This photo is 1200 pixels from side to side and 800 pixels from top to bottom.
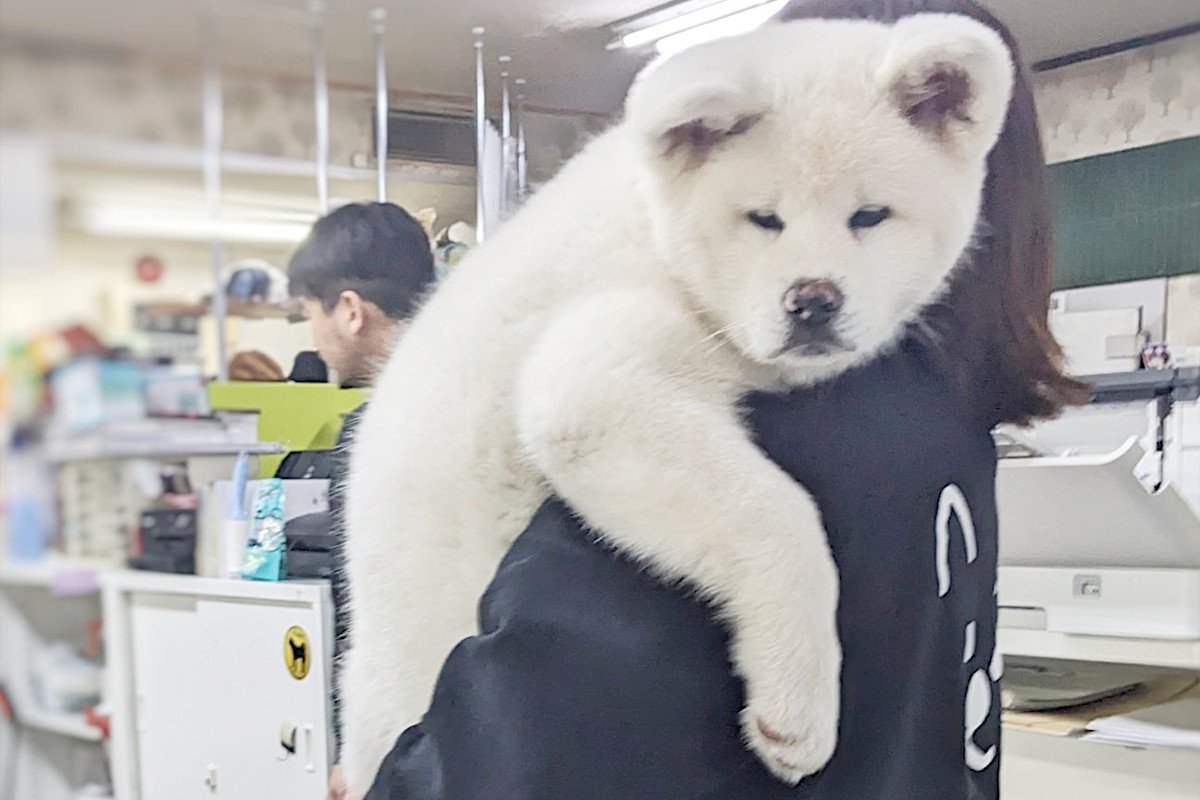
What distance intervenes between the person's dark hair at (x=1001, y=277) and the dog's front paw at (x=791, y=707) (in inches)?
9.7

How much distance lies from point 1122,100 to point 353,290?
67 centimetres

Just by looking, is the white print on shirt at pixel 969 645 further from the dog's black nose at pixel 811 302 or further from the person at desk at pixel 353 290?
the person at desk at pixel 353 290

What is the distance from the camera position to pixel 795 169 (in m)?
0.72

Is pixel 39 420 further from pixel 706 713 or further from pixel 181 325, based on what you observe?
pixel 706 713

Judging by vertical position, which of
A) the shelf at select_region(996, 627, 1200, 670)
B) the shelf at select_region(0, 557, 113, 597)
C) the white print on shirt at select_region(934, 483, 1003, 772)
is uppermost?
the shelf at select_region(0, 557, 113, 597)

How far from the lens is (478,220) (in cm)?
71

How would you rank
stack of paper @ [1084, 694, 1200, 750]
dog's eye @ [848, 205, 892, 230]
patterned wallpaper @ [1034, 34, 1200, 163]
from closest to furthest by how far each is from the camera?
dog's eye @ [848, 205, 892, 230]
patterned wallpaper @ [1034, 34, 1200, 163]
stack of paper @ [1084, 694, 1200, 750]

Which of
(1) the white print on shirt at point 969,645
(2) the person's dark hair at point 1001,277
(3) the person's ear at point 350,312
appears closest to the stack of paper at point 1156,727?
(1) the white print on shirt at point 969,645

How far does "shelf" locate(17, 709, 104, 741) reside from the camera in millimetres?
547

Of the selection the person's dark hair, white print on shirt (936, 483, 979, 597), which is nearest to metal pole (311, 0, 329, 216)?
the person's dark hair

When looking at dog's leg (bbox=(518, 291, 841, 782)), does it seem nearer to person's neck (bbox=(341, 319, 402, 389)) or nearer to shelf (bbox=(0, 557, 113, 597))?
person's neck (bbox=(341, 319, 402, 389))

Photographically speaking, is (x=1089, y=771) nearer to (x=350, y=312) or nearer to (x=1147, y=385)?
(x=1147, y=385)

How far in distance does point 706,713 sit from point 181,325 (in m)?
0.35

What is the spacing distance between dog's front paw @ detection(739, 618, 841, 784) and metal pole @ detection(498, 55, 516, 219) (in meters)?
0.31
